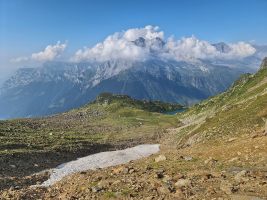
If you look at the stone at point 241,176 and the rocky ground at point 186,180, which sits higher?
the stone at point 241,176

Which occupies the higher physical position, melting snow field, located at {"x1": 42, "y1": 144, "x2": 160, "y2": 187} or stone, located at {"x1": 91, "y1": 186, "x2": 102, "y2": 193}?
stone, located at {"x1": 91, "y1": 186, "x2": 102, "y2": 193}

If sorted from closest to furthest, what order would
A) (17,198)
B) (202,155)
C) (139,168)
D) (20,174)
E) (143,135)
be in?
1. (17,198)
2. (139,168)
3. (202,155)
4. (20,174)
5. (143,135)

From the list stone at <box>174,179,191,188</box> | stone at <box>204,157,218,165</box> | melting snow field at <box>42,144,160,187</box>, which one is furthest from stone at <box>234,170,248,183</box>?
melting snow field at <box>42,144,160,187</box>

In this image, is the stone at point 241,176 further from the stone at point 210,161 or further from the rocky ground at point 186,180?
the stone at point 210,161

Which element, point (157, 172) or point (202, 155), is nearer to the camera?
point (157, 172)

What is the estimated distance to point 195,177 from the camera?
35.1m

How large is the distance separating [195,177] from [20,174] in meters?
38.1

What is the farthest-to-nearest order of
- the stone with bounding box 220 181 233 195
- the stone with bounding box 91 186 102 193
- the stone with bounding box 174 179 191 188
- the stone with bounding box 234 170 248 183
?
the stone with bounding box 91 186 102 193, the stone with bounding box 174 179 191 188, the stone with bounding box 234 170 248 183, the stone with bounding box 220 181 233 195

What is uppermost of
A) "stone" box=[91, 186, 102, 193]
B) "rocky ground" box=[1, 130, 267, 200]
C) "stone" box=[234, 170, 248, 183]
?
"stone" box=[234, 170, 248, 183]

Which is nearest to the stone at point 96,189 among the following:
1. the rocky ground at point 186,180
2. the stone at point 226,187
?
the rocky ground at point 186,180

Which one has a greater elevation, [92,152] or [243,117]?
[243,117]

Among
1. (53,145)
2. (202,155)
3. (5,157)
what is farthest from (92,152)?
(202,155)

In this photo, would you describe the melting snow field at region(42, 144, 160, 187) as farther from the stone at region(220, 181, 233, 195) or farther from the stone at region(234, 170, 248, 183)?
the stone at region(220, 181, 233, 195)

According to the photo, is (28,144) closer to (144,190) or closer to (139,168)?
(139,168)
